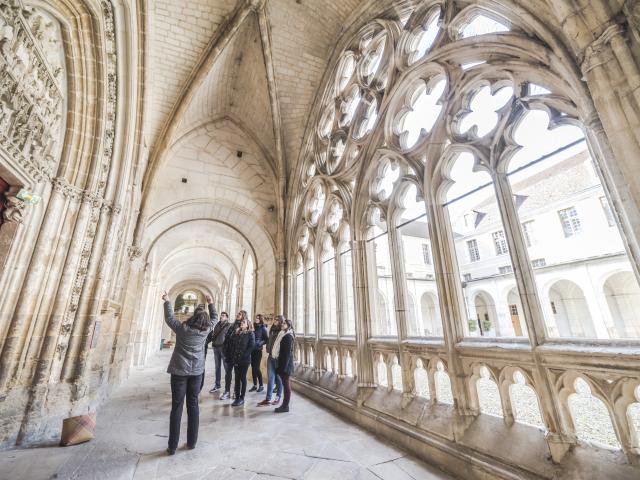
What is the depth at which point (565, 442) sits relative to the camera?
206 centimetres

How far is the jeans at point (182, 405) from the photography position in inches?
109

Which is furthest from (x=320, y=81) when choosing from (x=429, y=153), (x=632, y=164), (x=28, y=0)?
(x=632, y=164)

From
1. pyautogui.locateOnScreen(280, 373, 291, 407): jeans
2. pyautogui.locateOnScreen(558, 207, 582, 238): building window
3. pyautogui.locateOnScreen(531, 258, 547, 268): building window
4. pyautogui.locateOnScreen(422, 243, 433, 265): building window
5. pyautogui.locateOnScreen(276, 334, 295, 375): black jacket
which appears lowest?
pyautogui.locateOnScreen(280, 373, 291, 407): jeans

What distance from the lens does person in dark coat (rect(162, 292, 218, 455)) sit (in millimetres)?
2785

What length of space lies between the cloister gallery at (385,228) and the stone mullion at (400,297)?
0.09 feet

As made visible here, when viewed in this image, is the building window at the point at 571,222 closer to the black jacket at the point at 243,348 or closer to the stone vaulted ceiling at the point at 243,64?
the black jacket at the point at 243,348

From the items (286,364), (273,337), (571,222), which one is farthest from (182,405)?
(571,222)

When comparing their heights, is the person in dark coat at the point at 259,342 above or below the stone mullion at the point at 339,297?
below

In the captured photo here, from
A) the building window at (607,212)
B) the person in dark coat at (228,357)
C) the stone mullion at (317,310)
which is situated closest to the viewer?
the building window at (607,212)

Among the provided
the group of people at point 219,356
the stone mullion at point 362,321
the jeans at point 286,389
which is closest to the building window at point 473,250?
the stone mullion at point 362,321

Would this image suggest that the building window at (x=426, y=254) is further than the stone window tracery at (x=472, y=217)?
Yes

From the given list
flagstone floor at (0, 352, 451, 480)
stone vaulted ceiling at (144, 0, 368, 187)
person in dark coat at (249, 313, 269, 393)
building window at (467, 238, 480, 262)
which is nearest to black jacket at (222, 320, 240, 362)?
person in dark coat at (249, 313, 269, 393)

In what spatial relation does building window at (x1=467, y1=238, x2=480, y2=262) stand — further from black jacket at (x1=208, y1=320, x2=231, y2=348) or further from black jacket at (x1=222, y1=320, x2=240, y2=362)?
black jacket at (x1=208, y1=320, x2=231, y2=348)

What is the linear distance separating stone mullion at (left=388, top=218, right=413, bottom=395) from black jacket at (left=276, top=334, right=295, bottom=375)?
1.56 meters
